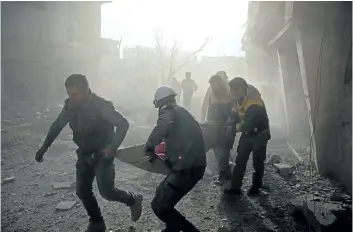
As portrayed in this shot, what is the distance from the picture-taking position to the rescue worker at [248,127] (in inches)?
165

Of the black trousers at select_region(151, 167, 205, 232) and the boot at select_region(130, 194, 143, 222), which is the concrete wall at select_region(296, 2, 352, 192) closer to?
the black trousers at select_region(151, 167, 205, 232)

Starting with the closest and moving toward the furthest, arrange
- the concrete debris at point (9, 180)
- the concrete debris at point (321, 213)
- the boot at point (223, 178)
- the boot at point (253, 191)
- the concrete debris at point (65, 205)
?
the concrete debris at point (321, 213) < the concrete debris at point (65, 205) < the boot at point (253, 191) < the boot at point (223, 178) < the concrete debris at point (9, 180)

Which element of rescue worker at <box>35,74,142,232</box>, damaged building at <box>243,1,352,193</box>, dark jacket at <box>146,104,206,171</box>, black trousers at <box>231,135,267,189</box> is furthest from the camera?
damaged building at <box>243,1,352,193</box>

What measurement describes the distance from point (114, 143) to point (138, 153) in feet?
2.74

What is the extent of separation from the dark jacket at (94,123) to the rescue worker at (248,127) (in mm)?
1726

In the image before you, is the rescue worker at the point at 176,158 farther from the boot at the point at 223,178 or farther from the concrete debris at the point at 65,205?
the boot at the point at 223,178

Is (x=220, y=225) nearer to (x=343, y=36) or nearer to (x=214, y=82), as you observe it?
(x=214, y=82)

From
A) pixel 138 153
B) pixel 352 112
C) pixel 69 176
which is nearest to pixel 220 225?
pixel 138 153

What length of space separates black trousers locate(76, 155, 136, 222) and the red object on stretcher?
640 millimetres

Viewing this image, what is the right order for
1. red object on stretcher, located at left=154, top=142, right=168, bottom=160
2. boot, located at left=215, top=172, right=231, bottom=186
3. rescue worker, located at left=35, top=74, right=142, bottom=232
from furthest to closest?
boot, located at left=215, top=172, right=231, bottom=186
rescue worker, located at left=35, top=74, right=142, bottom=232
red object on stretcher, located at left=154, top=142, right=168, bottom=160

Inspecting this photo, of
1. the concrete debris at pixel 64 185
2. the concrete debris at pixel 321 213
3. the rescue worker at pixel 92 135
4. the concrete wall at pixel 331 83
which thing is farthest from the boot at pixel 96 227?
the concrete wall at pixel 331 83

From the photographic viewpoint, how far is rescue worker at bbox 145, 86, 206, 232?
283cm

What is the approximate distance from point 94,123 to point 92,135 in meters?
0.14

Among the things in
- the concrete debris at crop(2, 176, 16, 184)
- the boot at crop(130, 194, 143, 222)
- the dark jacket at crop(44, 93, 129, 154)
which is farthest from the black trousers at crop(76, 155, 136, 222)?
the concrete debris at crop(2, 176, 16, 184)
